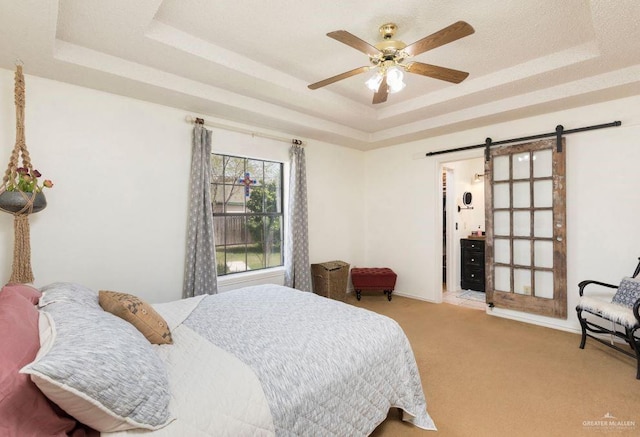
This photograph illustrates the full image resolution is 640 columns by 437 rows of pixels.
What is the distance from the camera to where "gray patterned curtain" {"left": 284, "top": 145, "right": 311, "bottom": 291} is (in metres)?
4.11

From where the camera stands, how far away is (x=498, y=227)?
3.94m

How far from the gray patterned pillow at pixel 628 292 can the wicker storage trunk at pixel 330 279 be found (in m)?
2.90

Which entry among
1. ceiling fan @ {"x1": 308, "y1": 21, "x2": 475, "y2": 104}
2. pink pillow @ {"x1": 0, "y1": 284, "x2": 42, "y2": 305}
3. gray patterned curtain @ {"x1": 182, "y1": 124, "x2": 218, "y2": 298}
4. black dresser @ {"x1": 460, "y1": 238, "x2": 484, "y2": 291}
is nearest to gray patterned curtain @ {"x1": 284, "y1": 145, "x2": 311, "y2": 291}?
gray patterned curtain @ {"x1": 182, "y1": 124, "x2": 218, "y2": 298}

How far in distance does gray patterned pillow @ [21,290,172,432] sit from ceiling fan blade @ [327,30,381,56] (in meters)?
1.85

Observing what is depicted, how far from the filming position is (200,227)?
3.29 meters

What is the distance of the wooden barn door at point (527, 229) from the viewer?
344 centimetres

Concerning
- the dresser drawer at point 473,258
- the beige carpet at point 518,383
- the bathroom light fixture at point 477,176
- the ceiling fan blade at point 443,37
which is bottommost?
the beige carpet at point 518,383

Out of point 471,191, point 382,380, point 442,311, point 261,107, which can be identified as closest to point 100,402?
point 382,380

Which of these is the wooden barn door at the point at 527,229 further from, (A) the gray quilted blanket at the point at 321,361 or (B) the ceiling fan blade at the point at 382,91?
(A) the gray quilted blanket at the point at 321,361

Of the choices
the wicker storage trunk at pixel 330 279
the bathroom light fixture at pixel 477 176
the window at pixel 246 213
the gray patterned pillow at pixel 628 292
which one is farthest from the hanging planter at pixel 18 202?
the bathroom light fixture at pixel 477 176

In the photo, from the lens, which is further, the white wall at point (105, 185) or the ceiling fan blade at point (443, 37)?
the white wall at point (105, 185)

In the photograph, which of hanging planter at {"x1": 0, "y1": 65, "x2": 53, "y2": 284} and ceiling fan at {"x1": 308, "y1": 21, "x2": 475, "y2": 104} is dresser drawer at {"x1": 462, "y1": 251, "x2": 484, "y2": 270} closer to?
ceiling fan at {"x1": 308, "y1": 21, "x2": 475, "y2": 104}

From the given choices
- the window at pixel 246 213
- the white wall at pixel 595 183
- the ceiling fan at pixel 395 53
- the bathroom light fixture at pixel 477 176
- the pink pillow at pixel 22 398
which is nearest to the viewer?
the pink pillow at pixel 22 398

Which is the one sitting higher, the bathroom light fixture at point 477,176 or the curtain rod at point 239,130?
the curtain rod at point 239,130
